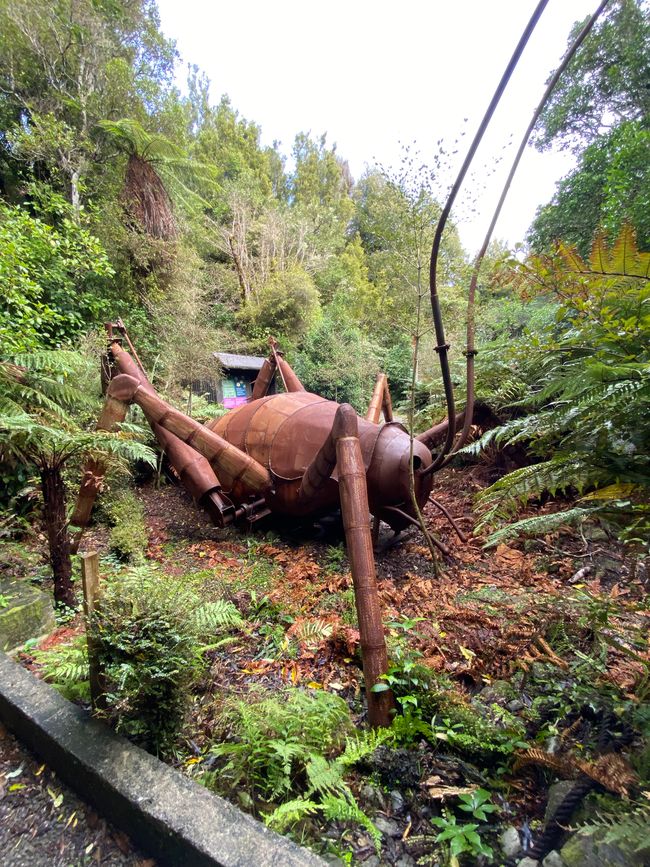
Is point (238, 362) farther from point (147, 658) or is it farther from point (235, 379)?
point (147, 658)

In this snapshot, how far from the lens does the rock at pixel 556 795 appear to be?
112cm

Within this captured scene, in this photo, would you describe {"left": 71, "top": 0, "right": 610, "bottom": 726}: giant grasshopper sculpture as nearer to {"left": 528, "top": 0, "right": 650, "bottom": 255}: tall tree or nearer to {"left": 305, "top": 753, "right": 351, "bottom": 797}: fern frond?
{"left": 305, "top": 753, "right": 351, "bottom": 797}: fern frond

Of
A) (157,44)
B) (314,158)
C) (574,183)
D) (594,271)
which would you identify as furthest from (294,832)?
(314,158)

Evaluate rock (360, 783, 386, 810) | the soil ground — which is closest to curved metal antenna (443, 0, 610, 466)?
the soil ground

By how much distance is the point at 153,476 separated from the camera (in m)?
6.69

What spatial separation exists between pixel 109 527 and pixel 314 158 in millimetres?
29067

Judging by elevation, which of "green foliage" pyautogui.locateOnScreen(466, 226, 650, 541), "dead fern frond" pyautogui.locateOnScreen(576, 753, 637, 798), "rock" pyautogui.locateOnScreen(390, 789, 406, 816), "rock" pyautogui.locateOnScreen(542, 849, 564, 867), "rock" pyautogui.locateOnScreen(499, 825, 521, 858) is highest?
"green foliage" pyautogui.locateOnScreen(466, 226, 650, 541)

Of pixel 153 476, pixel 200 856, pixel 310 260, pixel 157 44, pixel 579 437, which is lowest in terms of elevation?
pixel 153 476

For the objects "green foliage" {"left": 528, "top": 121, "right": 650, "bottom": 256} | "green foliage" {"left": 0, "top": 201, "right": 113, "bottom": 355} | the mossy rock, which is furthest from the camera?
"green foliage" {"left": 528, "top": 121, "right": 650, "bottom": 256}

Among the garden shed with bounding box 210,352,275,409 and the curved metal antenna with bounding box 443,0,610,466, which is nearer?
the curved metal antenna with bounding box 443,0,610,466

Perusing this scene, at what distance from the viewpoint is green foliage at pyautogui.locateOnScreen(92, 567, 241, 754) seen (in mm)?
1368

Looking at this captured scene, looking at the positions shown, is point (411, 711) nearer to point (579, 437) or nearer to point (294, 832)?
point (294, 832)

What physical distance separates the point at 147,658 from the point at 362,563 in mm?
961

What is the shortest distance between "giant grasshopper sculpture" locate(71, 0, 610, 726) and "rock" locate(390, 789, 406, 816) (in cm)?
40
